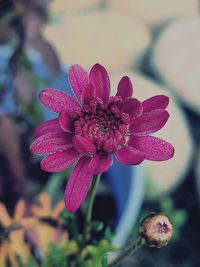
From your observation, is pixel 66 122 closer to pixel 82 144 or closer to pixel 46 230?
pixel 82 144

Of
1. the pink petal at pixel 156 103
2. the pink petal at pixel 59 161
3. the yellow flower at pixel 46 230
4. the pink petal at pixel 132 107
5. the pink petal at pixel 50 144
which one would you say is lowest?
the yellow flower at pixel 46 230

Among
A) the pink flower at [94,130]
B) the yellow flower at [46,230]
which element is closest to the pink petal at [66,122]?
the pink flower at [94,130]

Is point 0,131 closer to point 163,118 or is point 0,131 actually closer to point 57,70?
point 57,70

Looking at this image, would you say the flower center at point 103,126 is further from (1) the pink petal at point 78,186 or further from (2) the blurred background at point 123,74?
(2) the blurred background at point 123,74

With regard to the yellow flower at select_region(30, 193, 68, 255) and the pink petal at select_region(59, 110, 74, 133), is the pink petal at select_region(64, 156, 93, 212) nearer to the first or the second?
the pink petal at select_region(59, 110, 74, 133)

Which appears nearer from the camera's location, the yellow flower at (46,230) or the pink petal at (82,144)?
the pink petal at (82,144)
